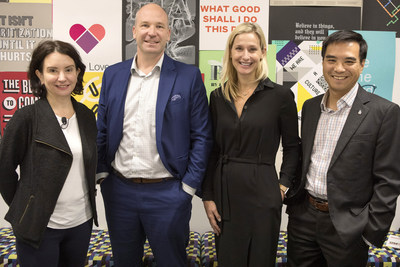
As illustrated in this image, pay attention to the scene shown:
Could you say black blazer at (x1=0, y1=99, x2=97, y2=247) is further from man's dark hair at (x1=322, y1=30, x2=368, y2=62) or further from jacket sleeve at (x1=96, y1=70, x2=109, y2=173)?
man's dark hair at (x1=322, y1=30, x2=368, y2=62)

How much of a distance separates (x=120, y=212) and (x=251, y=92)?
103cm

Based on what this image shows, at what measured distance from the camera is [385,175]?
1.57 metres

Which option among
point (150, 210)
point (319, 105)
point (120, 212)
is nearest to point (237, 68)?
point (319, 105)

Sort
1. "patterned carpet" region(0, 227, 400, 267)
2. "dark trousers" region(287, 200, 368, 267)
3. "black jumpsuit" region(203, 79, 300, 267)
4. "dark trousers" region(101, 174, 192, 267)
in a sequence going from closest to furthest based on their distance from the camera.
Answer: "dark trousers" region(287, 200, 368, 267), "black jumpsuit" region(203, 79, 300, 267), "dark trousers" region(101, 174, 192, 267), "patterned carpet" region(0, 227, 400, 267)

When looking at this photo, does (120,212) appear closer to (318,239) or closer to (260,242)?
(260,242)

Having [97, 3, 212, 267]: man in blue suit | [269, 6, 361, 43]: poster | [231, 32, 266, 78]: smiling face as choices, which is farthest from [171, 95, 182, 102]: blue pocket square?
[269, 6, 361, 43]: poster

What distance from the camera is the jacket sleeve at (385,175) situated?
5.10ft

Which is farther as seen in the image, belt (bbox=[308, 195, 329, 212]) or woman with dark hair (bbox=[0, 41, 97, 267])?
belt (bbox=[308, 195, 329, 212])

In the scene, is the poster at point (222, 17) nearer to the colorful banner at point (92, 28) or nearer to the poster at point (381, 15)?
the colorful banner at point (92, 28)

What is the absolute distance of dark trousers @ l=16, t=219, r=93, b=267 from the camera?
1.52m

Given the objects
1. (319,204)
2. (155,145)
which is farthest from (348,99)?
(155,145)

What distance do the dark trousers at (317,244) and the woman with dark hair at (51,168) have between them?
112 centimetres

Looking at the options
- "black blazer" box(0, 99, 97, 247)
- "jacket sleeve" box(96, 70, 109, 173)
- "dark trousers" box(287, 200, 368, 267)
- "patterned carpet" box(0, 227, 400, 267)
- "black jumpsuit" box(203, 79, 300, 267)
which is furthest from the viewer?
"patterned carpet" box(0, 227, 400, 267)

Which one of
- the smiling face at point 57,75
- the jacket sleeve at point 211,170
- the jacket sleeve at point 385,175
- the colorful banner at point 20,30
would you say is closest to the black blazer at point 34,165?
the smiling face at point 57,75
